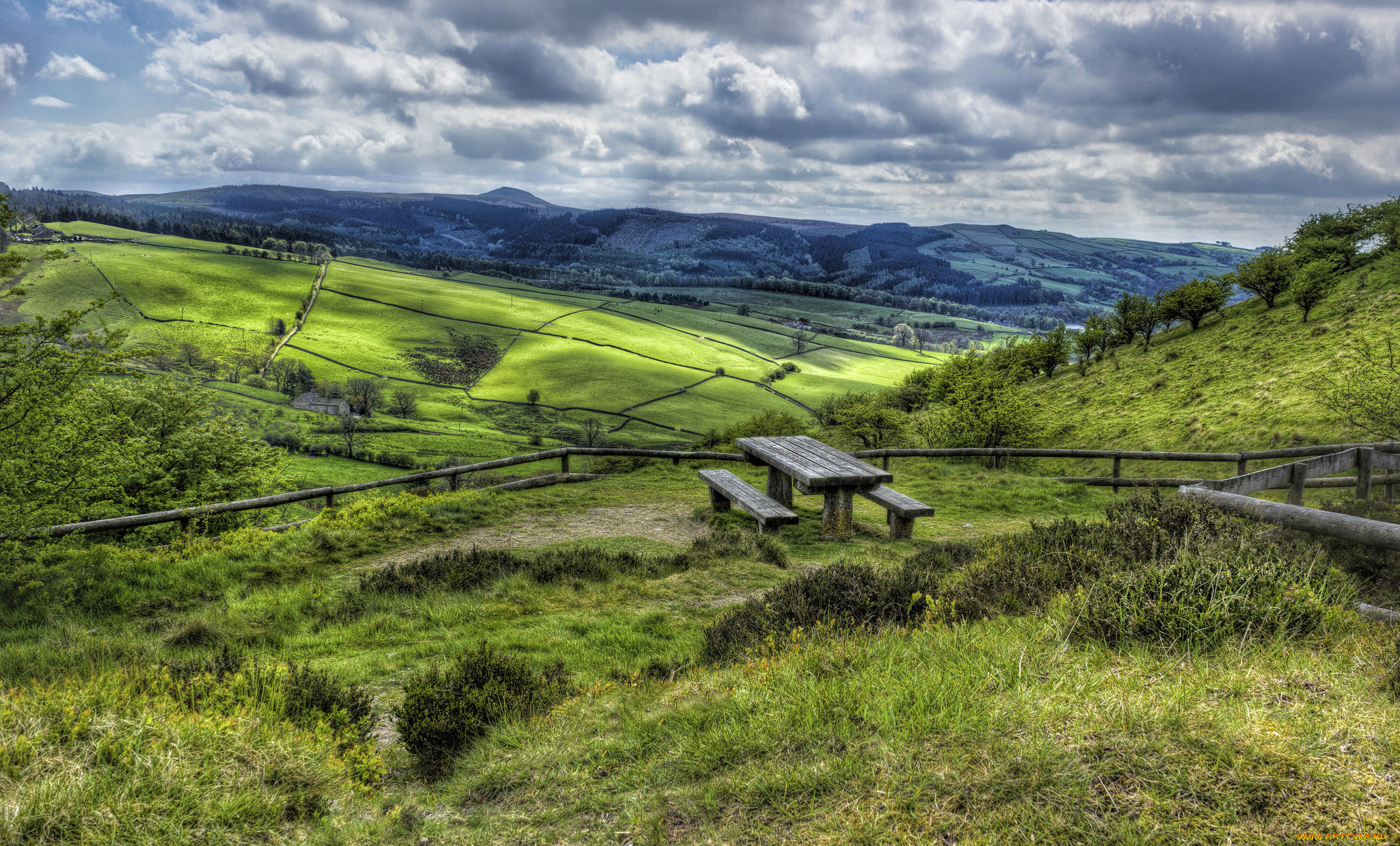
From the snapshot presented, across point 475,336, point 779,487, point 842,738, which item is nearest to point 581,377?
point 475,336

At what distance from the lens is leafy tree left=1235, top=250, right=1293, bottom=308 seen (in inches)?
1249

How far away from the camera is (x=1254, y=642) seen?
10.2 ft

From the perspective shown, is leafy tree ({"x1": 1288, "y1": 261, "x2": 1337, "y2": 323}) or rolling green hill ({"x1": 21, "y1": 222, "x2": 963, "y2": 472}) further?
rolling green hill ({"x1": 21, "y1": 222, "x2": 963, "y2": 472})

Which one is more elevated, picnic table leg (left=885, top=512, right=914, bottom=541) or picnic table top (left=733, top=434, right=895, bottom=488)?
picnic table top (left=733, top=434, right=895, bottom=488)

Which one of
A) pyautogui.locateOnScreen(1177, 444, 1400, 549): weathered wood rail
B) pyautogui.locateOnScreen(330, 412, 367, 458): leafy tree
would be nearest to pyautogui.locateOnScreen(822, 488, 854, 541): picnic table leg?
pyautogui.locateOnScreen(1177, 444, 1400, 549): weathered wood rail

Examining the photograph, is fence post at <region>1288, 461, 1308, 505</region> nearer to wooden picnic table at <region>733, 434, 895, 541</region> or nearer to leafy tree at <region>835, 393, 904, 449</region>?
wooden picnic table at <region>733, 434, 895, 541</region>

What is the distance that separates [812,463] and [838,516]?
0.89 metres

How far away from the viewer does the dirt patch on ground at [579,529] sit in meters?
8.27

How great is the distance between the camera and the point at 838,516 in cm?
849

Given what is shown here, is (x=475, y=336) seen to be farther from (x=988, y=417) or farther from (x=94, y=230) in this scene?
(x=94, y=230)

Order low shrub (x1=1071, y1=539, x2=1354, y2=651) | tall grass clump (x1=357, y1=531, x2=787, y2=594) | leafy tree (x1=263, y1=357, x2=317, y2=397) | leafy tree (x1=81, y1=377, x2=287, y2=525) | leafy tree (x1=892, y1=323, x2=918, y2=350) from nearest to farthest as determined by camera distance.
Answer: low shrub (x1=1071, y1=539, x2=1354, y2=651)
tall grass clump (x1=357, y1=531, x2=787, y2=594)
leafy tree (x1=81, y1=377, x2=287, y2=525)
leafy tree (x1=263, y1=357, x2=317, y2=397)
leafy tree (x1=892, y1=323, x2=918, y2=350)

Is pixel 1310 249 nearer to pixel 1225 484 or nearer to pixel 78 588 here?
pixel 1225 484

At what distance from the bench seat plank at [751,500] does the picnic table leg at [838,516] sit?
20.3 inches

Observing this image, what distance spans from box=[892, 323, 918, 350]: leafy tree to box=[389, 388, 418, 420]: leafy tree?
102152 mm
